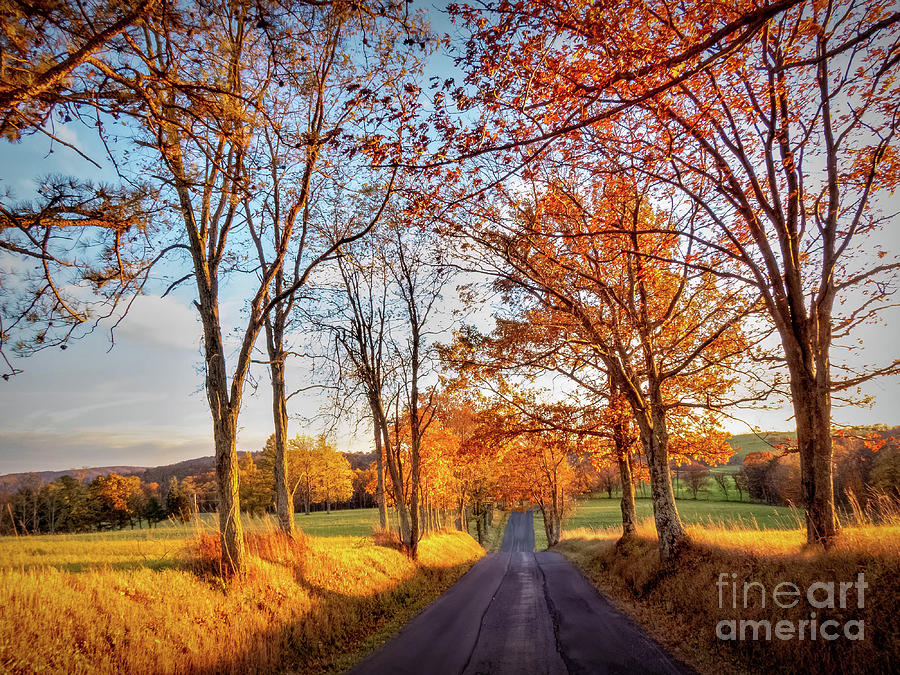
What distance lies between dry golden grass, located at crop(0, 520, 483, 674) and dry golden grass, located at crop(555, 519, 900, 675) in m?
5.77

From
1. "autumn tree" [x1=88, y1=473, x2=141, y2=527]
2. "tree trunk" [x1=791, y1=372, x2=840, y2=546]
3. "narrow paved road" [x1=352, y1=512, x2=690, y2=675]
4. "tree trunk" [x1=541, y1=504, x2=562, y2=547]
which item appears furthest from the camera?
"autumn tree" [x1=88, y1=473, x2=141, y2=527]

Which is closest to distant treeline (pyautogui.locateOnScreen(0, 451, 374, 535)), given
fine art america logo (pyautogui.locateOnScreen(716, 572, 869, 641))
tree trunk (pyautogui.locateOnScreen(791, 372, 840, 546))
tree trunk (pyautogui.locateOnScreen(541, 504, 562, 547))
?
tree trunk (pyautogui.locateOnScreen(541, 504, 562, 547))

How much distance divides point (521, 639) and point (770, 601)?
4.14 meters

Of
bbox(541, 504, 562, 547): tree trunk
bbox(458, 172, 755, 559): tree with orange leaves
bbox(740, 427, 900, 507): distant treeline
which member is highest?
bbox(458, 172, 755, 559): tree with orange leaves

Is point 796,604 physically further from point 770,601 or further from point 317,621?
point 317,621

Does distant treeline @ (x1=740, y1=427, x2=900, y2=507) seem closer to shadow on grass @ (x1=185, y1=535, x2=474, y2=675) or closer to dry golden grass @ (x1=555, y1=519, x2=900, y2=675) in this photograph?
dry golden grass @ (x1=555, y1=519, x2=900, y2=675)

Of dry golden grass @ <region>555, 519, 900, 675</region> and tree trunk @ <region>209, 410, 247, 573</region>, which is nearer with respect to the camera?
dry golden grass @ <region>555, 519, 900, 675</region>

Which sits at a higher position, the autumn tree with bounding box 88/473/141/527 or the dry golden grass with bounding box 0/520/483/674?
the dry golden grass with bounding box 0/520/483/674

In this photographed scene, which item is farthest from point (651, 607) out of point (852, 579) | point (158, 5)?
point (158, 5)

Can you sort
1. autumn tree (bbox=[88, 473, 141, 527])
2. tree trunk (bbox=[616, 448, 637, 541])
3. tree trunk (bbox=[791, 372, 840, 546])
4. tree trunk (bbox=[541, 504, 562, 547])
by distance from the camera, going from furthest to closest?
autumn tree (bbox=[88, 473, 141, 527]), tree trunk (bbox=[541, 504, 562, 547]), tree trunk (bbox=[616, 448, 637, 541]), tree trunk (bbox=[791, 372, 840, 546])

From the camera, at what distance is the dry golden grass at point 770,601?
4363mm

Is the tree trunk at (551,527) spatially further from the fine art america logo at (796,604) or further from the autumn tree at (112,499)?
the autumn tree at (112,499)

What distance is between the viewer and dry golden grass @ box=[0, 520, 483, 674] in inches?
167

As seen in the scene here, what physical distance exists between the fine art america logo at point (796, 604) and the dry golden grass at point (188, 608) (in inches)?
246
